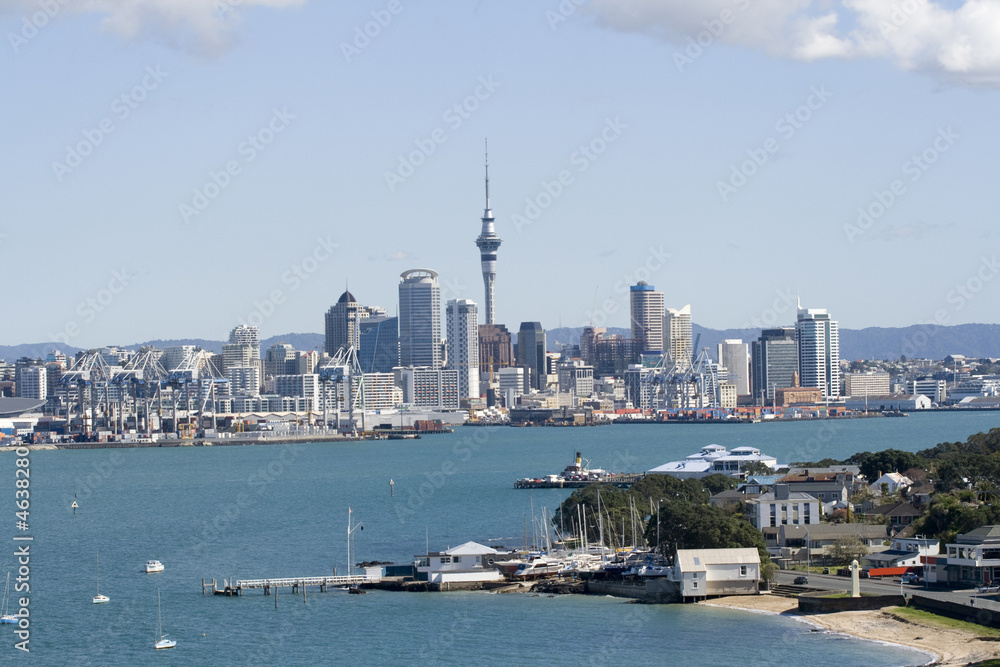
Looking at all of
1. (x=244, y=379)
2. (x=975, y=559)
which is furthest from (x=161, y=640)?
(x=244, y=379)

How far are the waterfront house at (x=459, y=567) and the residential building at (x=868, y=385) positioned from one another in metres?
142

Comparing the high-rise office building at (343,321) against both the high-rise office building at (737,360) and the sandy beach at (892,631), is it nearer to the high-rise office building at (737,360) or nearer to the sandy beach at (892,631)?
the high-rise office building at (737,360)

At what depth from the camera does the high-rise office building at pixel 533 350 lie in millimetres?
175375

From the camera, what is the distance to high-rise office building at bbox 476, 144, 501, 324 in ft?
545

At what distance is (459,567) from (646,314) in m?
167

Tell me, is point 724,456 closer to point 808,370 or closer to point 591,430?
point 591,430

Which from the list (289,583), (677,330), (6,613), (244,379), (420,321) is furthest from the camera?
(677,330)

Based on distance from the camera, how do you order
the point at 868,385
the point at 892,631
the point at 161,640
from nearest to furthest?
the point at 892,631 → the point at 161,640 → the point at 868,385

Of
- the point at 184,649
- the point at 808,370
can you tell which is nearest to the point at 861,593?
the point at 184,649

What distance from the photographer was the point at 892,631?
19469 millimetres

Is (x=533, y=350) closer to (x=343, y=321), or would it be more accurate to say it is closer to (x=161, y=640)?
(x=343, y=321)

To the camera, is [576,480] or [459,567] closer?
[459,567]

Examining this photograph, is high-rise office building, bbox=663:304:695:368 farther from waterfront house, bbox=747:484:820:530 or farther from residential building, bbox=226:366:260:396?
waterfront house, bbox=747:484:820:530

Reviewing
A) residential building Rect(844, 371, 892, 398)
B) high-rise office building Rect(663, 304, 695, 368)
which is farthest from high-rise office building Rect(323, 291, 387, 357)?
residential building Rect(844, 371, 892, 398)
